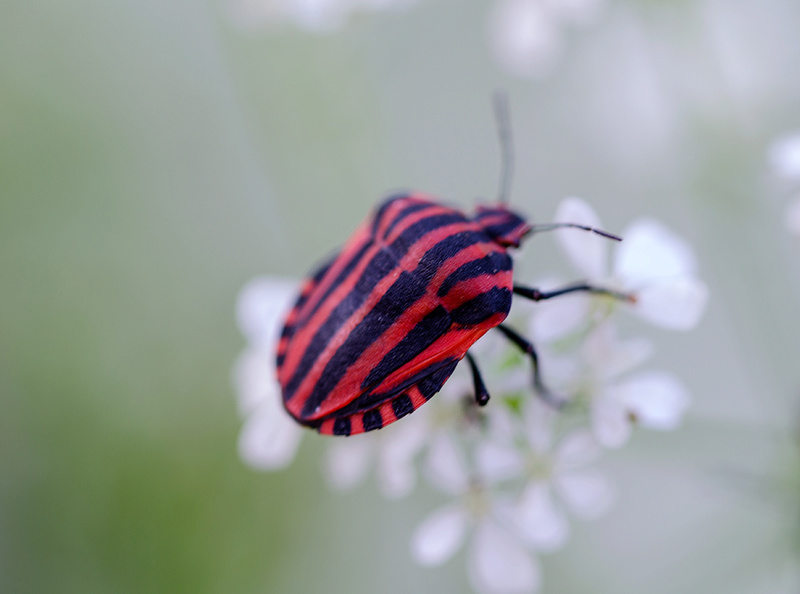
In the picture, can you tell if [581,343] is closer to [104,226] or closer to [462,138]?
[462,138]

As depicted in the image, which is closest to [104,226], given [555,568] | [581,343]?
[555,568]

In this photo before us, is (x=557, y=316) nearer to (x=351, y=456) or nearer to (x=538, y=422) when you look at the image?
(x=538, y=422)

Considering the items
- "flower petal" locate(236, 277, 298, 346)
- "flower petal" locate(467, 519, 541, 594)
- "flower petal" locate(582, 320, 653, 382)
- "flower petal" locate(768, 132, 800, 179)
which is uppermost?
"flower petal" locate(768, 132, 800, 179)

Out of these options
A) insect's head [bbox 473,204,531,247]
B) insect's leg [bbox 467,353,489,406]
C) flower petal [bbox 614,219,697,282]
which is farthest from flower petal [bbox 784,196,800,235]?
insect's leg [bbox 467,353,489,406]

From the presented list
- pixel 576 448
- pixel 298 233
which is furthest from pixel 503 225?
pixel 298 233

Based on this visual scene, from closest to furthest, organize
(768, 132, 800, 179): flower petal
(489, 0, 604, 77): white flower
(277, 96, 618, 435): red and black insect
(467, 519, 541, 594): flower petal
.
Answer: (277, 96, 618, 435): red and black insect, (768, 132, 800, 179): flower petal, (467, 519, 541, 594): flower petal, (489, 0, 604, 77): white flower

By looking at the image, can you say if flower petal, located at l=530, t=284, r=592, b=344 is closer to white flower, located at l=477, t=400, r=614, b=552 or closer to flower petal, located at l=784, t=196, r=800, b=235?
white flower, located at l=477, t=400, r=614, b=552

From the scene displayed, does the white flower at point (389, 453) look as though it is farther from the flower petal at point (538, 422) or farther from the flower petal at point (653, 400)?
the flower petal at point (653, 400)
